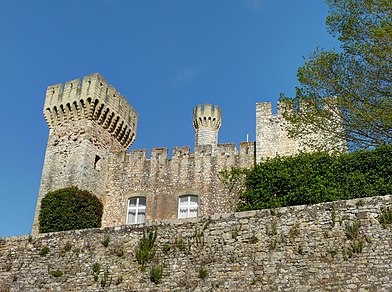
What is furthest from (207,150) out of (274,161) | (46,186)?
(46,186)

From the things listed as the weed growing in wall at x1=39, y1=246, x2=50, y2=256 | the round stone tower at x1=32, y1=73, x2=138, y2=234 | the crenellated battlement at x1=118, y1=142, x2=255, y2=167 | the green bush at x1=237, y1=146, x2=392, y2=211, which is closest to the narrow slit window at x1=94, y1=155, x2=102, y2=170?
the round stone tower at x1=32, y1=73, x2=138, y2=234

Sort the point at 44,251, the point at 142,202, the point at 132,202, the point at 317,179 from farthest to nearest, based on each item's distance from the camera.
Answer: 1. the point at 132,202
2. the point at 142,202
3. the point at 317,179
4. the point at 44,251

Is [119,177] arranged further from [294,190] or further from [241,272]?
[241,272]

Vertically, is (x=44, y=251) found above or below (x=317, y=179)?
below

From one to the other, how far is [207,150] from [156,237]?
31.1 feet

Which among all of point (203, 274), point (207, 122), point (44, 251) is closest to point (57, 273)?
point (44, 251)

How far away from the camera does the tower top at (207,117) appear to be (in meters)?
35.2

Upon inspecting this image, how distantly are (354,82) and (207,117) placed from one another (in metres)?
18.5

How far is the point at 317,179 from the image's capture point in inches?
757

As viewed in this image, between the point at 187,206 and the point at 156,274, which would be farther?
the point at 187,206

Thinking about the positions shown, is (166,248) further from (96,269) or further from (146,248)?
(96,269)

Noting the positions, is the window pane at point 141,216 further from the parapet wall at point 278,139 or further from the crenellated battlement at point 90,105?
the parapet wall at point 278,139

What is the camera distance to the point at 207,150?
23.2 m

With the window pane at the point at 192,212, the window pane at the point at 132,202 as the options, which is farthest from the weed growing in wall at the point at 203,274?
the window pane at the point at 132,202
